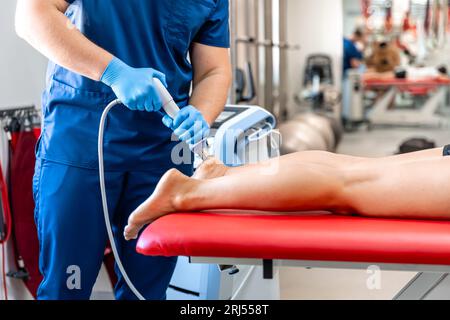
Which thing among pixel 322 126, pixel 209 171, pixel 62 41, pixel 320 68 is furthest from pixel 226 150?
pixel 320 68

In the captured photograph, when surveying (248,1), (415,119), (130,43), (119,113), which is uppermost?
(248,1)

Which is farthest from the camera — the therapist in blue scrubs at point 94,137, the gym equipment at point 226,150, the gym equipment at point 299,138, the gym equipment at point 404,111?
the gym equipment at point 404,111

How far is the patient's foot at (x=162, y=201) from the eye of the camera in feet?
3.99

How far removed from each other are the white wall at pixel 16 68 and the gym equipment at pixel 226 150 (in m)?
0.67

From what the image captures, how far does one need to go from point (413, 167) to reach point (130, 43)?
0.73 m

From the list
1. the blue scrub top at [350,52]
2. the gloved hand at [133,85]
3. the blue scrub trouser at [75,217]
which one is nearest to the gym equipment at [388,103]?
the blue scrub top at [350,52]

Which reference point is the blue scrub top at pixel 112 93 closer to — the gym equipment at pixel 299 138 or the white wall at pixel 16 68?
the white wall at pixel 16 68

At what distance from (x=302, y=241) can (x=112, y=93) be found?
2.18ft

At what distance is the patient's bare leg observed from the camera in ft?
4.01

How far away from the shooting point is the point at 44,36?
1.36 meters

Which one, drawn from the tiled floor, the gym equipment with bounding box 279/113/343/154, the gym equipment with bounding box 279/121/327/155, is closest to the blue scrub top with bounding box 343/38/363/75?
the gym equipment with bounding box 279/113/343/154

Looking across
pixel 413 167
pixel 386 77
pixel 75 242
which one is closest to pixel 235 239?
pixel 413 167

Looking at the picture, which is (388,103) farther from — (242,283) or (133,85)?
(133,85)

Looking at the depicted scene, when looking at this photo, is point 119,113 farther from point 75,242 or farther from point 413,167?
point 413,167
